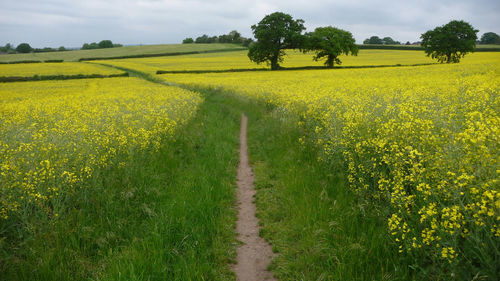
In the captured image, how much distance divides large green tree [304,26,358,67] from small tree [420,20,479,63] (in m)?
13.8

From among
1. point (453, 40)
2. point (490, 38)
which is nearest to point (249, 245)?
point (453, 40)

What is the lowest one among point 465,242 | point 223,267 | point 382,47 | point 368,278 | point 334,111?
point 223,267

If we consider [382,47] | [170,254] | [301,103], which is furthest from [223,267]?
[382,47]

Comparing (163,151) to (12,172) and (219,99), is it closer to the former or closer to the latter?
(12,172)

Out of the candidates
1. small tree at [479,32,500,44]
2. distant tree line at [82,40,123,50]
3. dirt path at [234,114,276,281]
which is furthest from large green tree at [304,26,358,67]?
distant tree line at [82,40,123,50]

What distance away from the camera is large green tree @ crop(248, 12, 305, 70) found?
44.3 metres

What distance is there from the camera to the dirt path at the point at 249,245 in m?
3.88

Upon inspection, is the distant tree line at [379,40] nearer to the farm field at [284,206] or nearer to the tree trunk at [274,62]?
the tree trunk at [274,62]

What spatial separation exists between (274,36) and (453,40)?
93.3ft

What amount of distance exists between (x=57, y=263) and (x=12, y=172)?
1691 mm

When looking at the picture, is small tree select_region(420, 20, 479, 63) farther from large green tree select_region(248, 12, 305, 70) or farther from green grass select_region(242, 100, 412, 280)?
green grass select_region(242, 100, 412, 280)

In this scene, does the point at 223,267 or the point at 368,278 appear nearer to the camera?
the point at 368,278

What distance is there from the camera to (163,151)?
309 inches

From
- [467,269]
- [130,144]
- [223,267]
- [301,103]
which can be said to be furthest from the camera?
[301,103]
